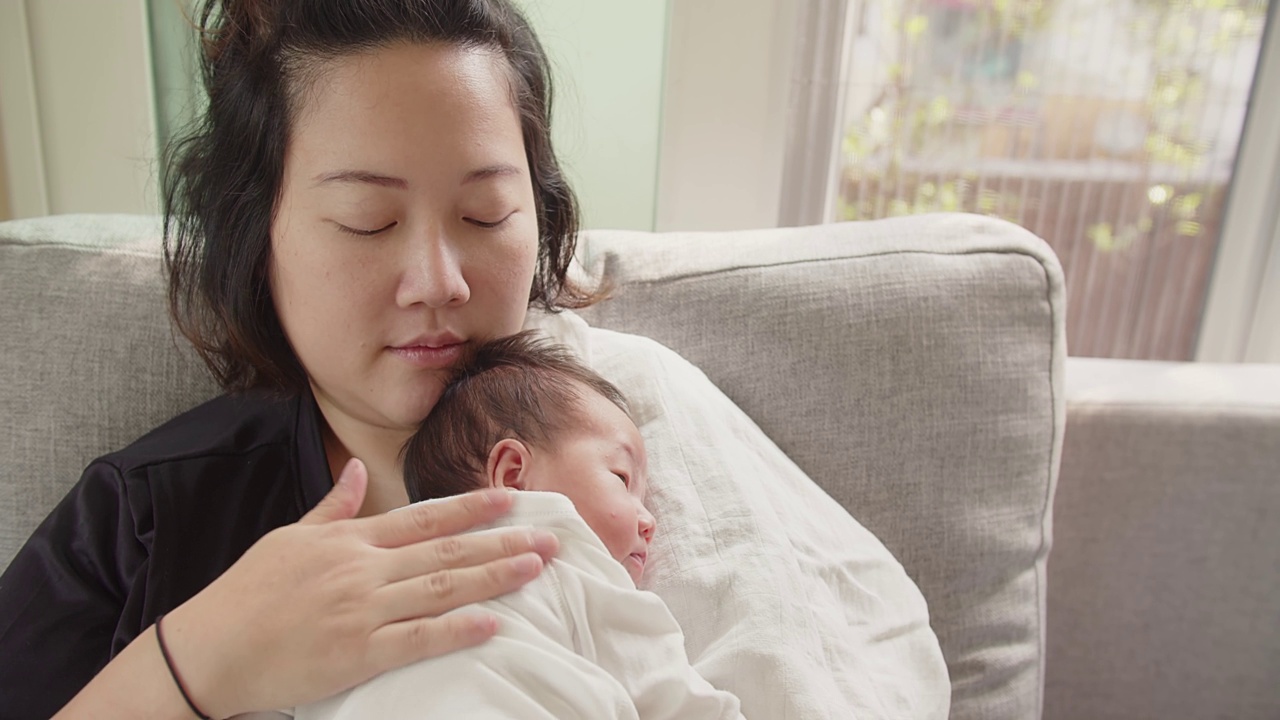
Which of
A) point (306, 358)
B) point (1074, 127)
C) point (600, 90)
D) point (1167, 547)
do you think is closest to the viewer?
point (306, 358)

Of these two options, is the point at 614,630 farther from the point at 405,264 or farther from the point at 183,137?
the point at 183,137

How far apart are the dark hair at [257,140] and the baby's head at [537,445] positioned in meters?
0.26

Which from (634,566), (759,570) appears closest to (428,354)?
(634,566)

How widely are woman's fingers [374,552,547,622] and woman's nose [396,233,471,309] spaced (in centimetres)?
28

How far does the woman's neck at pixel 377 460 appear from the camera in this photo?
3.69 ft

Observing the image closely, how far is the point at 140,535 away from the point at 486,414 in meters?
0.39

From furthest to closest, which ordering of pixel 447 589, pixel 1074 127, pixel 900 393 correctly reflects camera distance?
pixel 1074 127
pixel 900 393
pixel 447 589

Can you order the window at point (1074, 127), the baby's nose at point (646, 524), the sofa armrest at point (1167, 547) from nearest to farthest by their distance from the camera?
1. the baby's nose at point (646, 524)
2. the sofa armrest at point (1167, 547)
3. the window at point (1074, 127)

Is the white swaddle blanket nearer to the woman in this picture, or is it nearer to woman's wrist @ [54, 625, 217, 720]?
the woman

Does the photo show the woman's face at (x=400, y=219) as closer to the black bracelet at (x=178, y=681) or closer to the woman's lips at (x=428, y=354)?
the woman's lips at (x=428, y=354)

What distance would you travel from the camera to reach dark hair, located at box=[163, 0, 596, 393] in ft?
3.18

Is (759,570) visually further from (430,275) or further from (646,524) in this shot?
(430,275)

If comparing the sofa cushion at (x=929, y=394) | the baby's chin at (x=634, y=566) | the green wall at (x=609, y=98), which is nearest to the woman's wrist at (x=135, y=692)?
the baby's chin at (x=634, y=566)

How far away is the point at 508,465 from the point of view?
0.96 m
